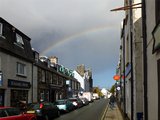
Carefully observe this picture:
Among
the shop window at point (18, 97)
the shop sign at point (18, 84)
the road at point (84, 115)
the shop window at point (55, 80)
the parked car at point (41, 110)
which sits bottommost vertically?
the road at point (84, 115)

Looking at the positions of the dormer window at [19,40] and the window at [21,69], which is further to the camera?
the dormer window at [19,40]

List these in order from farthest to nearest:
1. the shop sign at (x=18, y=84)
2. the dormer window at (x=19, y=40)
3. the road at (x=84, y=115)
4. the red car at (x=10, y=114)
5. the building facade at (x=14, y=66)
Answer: the dormer window at (x=19, y=40) < the shop sign at (x=18, y=84) < the road at (x=84, y=115) < the building facade at (x=14, y=66) < the red car at (x=10, y=114)

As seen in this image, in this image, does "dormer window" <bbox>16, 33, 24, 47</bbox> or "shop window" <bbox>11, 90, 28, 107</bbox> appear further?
"dormer window" <bbox>16, 33, 24, 47</bbox>

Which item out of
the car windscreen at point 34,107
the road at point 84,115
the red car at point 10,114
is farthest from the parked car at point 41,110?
the red car at point 10,114

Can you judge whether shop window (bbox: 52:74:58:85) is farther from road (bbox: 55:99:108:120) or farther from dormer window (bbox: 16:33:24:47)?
dormer window (bbox: 16:33:24:47)

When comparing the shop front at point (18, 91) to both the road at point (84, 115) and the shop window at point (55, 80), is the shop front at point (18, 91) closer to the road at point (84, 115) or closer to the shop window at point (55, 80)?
the road at point (84, 115)

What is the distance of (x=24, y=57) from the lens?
3741cm

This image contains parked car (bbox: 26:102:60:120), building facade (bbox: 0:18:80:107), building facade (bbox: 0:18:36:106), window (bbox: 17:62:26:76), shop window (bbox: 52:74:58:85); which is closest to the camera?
parked car (bbox: 26:102:60:120)

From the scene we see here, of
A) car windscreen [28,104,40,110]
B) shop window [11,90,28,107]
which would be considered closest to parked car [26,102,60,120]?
car windscreen [28,104,40,110]

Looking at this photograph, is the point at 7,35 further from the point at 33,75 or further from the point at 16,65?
the point at 33,75

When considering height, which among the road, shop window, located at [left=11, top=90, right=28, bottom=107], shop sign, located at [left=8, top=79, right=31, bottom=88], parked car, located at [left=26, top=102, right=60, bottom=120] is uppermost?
shop sign, located at [left=8, top=79, right=31, bottom=88]

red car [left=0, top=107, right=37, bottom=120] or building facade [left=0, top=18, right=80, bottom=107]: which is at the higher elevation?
building facade [left=0, top=18, right=80, bottom=107]

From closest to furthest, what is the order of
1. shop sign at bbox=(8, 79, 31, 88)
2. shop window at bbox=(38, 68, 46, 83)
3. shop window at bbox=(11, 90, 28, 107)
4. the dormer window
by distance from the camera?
1. shop sign at bbox=(8, 79, 31, 88)
2. shop window at bbox=(11, 90, 28, 107)
3. the dormer window
4. shop window at bbox=(38, 68, 46, 83)

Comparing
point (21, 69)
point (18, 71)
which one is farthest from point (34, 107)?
point (21, 69)
